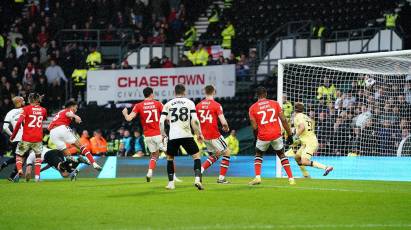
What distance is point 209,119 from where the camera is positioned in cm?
1902

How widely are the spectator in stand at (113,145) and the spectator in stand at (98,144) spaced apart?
1.51ft

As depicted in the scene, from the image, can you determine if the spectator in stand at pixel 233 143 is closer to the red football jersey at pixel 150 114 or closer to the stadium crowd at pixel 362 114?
the stadium crowd at pixel 362 114

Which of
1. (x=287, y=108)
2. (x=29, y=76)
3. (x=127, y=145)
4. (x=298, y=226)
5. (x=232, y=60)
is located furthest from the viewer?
(x=29, y=76)

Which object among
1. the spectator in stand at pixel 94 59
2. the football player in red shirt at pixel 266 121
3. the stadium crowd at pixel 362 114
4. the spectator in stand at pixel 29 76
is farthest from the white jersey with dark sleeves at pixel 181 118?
the spectator in stand at pixel 94 59

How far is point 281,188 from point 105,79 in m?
15.2

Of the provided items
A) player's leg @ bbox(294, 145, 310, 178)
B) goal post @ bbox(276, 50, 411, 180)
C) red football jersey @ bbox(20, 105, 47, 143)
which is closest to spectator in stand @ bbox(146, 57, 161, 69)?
goal post @ bbox(276, 50, 411, 180)

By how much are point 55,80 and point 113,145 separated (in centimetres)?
448

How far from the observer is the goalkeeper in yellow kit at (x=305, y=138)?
20.9 meters

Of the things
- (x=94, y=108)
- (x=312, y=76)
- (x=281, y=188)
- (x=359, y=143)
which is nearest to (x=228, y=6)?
(x=94, y=108)

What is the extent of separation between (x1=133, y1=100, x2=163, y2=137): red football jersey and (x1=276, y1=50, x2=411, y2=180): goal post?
356 cm

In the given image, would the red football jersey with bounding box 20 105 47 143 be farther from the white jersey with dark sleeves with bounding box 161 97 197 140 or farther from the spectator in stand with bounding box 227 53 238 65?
the spectator in stand with bounding box 227 53 238 65

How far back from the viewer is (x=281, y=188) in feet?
56.0

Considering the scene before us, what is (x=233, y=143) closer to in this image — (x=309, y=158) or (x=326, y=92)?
(x=326, y=92)

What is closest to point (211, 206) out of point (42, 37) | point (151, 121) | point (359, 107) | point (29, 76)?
point (151, 121)
